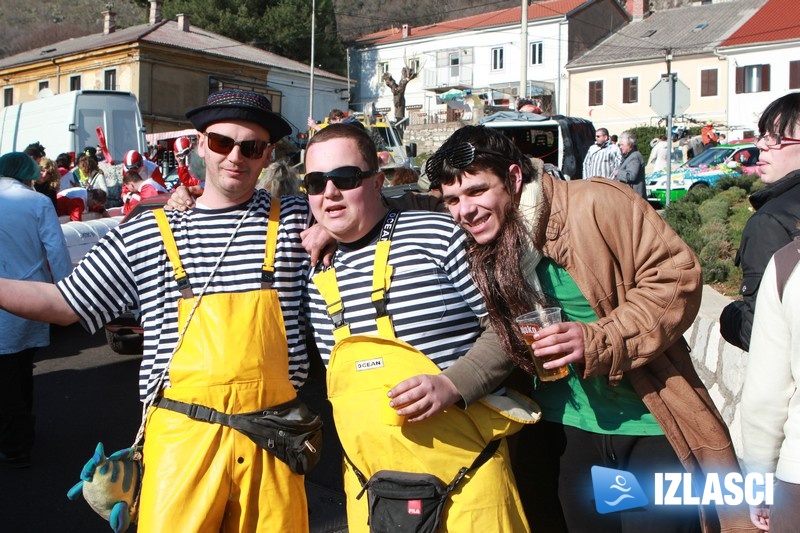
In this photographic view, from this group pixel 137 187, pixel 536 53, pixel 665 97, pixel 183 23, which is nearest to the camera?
pixel 137 187

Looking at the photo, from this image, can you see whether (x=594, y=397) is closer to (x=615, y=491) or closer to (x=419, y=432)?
(x=615, y=491)

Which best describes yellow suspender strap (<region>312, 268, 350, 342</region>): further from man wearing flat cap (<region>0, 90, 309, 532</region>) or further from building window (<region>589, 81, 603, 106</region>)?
building window (<region>589, 81, 603, 106</region>)

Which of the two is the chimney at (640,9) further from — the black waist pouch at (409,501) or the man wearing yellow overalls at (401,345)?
the black waist pouch at (409,501)

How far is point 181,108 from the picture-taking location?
41750 millimetres

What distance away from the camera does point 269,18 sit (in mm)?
56938

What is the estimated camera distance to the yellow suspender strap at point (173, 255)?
2.57 metres

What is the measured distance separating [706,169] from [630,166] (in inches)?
285

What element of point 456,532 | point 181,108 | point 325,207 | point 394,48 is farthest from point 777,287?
point 394,48

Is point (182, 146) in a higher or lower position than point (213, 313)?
higher

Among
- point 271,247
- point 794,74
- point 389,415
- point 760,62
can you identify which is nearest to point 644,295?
point 389,415

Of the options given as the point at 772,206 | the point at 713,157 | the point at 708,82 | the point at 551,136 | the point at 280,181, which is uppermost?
the point at 708,82

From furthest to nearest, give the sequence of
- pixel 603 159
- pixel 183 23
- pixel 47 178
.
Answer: pixel 183 23 → pixel 603 159 → pixel 47 178

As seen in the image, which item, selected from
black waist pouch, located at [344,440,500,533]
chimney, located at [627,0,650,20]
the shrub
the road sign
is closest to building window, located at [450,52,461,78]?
chimney, located at [627,0,650,20]

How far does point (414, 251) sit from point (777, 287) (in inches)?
42.4
